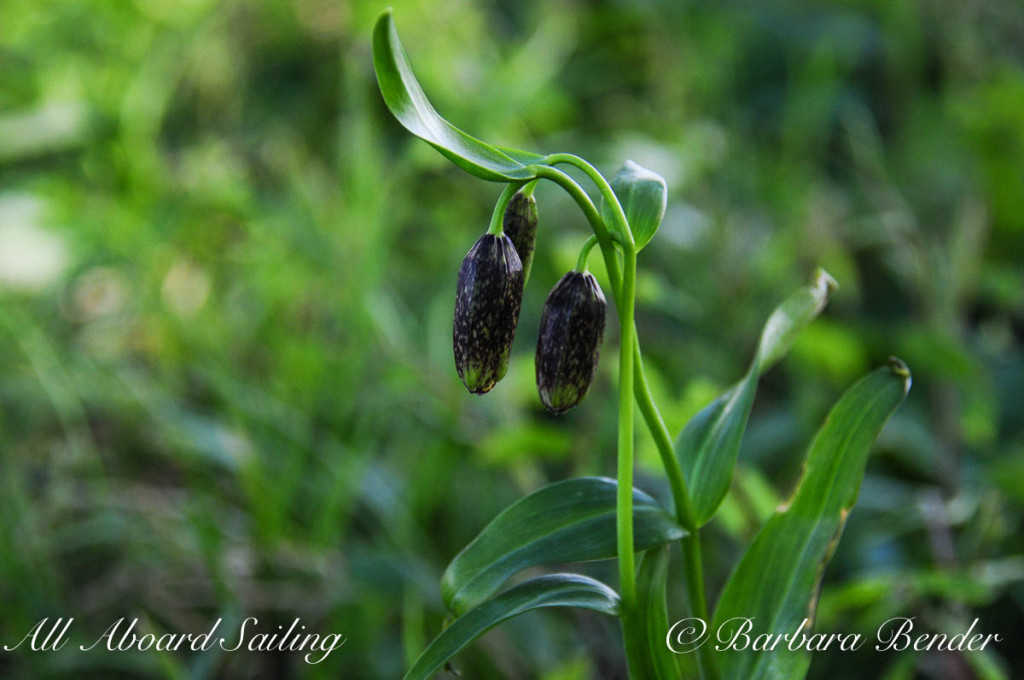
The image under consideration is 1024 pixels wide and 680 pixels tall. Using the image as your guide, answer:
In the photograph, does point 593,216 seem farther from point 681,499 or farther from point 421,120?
point 681,499

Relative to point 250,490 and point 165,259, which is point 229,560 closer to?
point 250,490

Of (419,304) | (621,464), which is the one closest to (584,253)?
(621,464)

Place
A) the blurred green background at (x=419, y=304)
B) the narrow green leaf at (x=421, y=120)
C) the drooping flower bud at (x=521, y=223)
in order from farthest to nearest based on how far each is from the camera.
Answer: the blurred green background at (x=419, y=304)
the drooping flower bud at (x=521, y=223)
the narrow green leaf at (x=421, y=120)

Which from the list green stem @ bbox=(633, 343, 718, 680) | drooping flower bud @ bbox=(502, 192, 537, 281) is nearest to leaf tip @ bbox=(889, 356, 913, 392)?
green stem @ bbox=(633, 343, 718, 680)

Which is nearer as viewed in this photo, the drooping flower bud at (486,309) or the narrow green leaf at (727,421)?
the drooping flower bud at (486,309)

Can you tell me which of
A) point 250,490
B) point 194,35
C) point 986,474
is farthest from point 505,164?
point 194,35

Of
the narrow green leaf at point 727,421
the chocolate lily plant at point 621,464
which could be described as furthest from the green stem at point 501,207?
the narrow green leaf at point 727,421

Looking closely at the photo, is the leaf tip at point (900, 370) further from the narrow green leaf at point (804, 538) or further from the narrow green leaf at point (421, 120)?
the narrow green leaf at point (421, 120)
